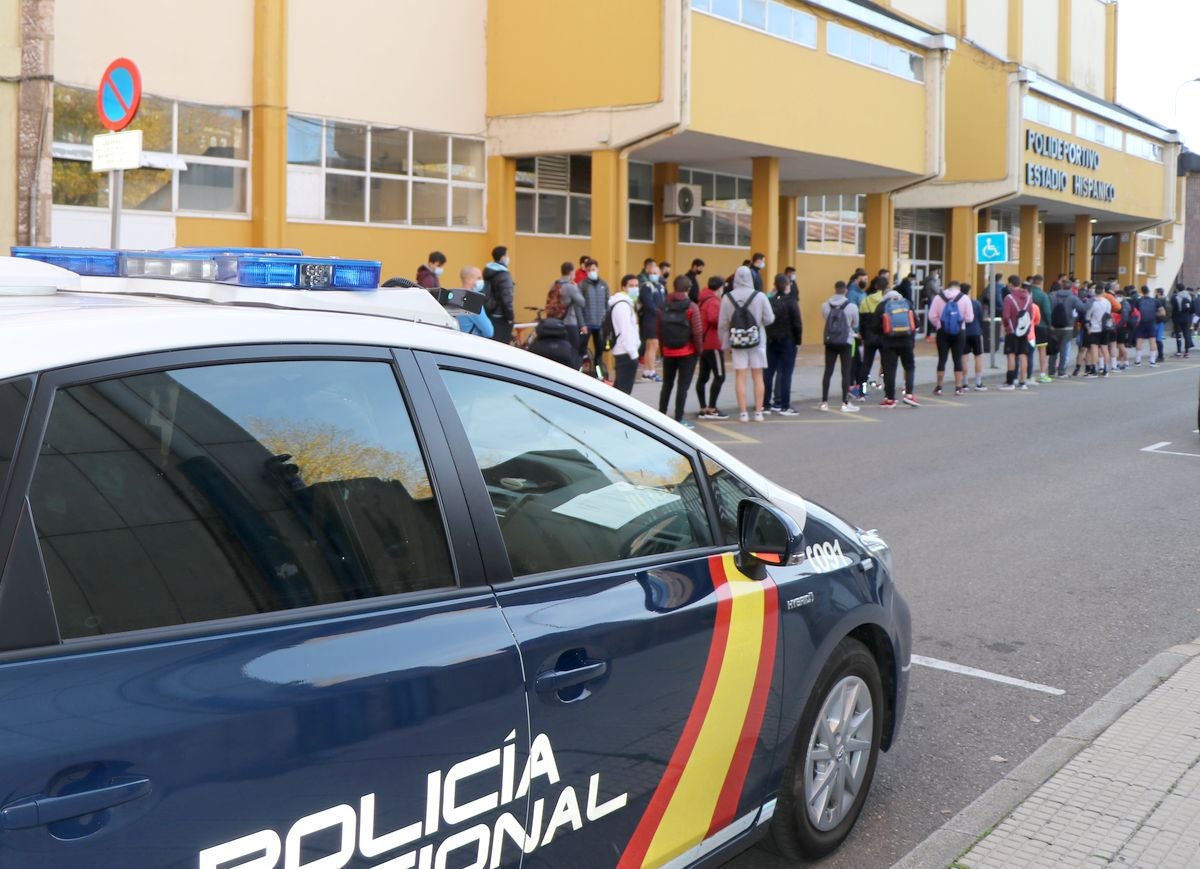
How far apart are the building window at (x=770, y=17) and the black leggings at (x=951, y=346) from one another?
271 inches

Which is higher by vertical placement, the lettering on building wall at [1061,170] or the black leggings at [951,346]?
the lettering on building wall at [1061,170]

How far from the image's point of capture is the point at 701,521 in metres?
3.29

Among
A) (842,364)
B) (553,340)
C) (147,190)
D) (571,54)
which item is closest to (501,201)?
(571,54)

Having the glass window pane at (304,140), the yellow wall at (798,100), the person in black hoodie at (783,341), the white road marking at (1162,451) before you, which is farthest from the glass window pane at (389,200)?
the white road marking at (1162,451)

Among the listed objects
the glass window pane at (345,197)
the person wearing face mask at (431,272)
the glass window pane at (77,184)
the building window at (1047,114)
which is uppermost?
the building window at (1047,114)

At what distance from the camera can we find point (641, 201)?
27.1 metres

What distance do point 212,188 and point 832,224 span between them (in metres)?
19.8

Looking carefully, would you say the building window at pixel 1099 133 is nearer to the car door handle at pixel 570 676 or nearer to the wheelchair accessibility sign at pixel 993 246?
the wheelchair accessibility sign at pixel 993 246

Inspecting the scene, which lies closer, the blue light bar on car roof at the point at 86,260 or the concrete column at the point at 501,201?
the blue light bar on car roof at the point at 86,260

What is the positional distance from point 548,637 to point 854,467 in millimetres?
9624

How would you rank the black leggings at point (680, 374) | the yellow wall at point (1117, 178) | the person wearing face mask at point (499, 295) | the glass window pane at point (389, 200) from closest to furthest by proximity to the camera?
the person wearing face mask at point (499, 295), the black leggings at point (680, 374), the glass window pane at point (389, 200), the yellow wall at point (1117, 178)

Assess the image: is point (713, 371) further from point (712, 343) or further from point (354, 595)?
point (354, 595)

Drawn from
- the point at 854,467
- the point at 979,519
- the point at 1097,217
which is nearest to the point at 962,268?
the point at 1097,217

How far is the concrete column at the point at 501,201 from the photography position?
22562 millimetres
